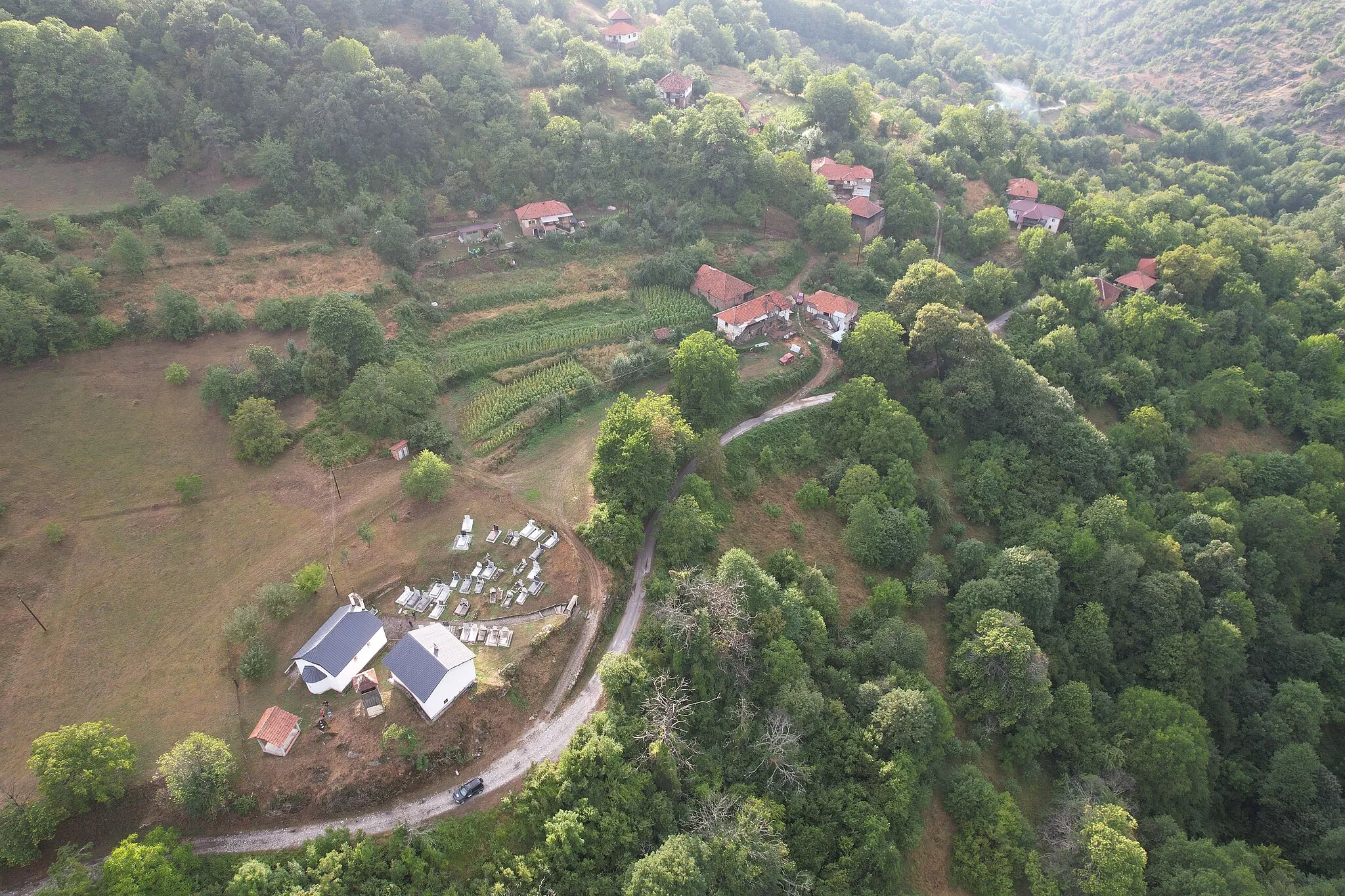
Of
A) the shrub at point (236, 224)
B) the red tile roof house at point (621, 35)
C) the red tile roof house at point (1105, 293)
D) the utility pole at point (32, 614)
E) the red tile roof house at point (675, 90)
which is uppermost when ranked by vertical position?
the red tile roof house at point (621, 35)

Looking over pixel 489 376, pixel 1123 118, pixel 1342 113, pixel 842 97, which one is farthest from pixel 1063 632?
pixel 1342 113

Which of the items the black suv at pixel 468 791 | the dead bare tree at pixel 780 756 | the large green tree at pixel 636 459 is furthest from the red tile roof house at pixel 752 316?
the black suv at pixel 468 791

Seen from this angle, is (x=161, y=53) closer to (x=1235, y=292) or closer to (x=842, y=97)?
(x=842, y=97)

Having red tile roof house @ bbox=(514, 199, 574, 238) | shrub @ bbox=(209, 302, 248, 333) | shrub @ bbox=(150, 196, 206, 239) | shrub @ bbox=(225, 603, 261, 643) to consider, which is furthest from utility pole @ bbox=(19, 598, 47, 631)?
red tile roof house @ bbox=(514, 199, 574, 238)

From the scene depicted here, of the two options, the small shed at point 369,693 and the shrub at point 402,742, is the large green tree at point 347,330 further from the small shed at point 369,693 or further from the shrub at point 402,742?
the shrub at point 402,742

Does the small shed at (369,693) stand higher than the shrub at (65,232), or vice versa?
the shrub at (65,232)
